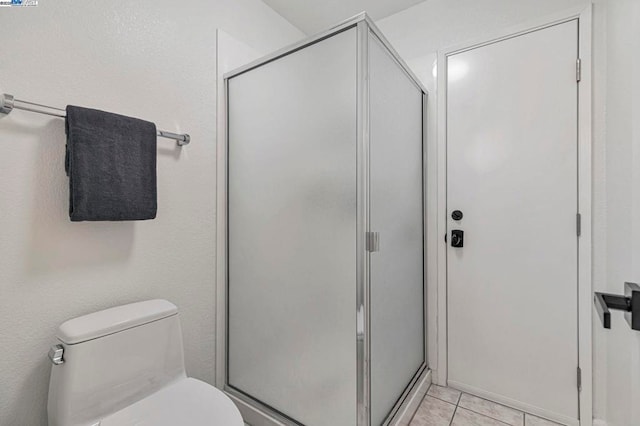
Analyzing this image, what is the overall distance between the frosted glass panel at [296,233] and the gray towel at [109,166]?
1.56 ft

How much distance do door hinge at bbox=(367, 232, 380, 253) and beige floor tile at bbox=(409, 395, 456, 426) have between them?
1.04 m

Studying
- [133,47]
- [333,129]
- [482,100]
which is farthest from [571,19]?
[133,47]

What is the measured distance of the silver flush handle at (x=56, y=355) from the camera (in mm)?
1001

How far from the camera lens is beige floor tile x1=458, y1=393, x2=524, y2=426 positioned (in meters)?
1.62

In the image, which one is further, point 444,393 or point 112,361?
point 444,393

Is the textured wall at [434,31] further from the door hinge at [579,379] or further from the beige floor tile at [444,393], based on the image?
the door hinge at [579,379]

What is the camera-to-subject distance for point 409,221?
173 cm

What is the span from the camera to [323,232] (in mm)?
1318

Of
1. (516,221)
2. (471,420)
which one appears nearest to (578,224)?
(516,221)

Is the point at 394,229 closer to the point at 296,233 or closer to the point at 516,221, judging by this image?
the point at 296,233

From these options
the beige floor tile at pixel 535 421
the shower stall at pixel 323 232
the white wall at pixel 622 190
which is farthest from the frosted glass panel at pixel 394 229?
the white wall at pixel 622 190

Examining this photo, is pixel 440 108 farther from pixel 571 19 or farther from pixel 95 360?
pixel 95 360

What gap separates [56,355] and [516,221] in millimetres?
2140

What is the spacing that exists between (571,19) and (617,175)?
2.87 feet
